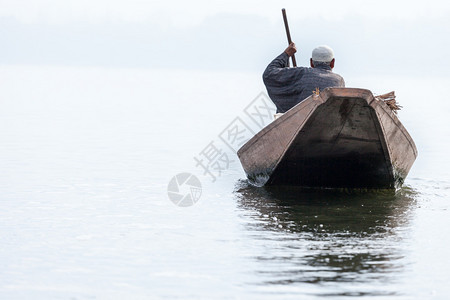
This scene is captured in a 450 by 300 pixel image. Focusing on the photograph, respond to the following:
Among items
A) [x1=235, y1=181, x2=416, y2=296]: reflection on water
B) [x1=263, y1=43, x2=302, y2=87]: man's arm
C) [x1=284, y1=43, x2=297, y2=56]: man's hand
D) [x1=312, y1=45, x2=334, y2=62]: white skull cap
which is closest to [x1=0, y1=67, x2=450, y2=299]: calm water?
[x1=235, y1=181, x2=416, y2=296]: reflection on water

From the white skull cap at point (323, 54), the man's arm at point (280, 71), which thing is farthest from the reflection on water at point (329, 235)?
the white skull cap at point (323, 54)

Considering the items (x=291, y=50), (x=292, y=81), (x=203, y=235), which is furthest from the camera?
(x=291, y=50)

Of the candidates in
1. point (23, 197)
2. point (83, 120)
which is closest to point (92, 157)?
point (23, 197)

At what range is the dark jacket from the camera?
10680 mm

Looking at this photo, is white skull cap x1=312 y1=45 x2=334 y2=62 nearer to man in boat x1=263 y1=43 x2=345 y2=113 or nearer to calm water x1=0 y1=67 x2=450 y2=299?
man in boat x1=263 y1=43 x2=345 y2=113

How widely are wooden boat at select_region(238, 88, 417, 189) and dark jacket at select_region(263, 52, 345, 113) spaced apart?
59 centimetres

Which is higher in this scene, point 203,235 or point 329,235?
point 203,235

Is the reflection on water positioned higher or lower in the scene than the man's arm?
lower

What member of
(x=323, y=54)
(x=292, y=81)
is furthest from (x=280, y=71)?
(x=323, y=54)

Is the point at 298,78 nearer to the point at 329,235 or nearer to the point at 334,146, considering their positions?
the point at 334,146

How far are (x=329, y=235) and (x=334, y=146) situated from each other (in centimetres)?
246

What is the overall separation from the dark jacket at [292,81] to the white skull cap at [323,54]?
87 mm

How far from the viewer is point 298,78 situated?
10.9 metres

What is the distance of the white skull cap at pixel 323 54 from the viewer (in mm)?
10844
